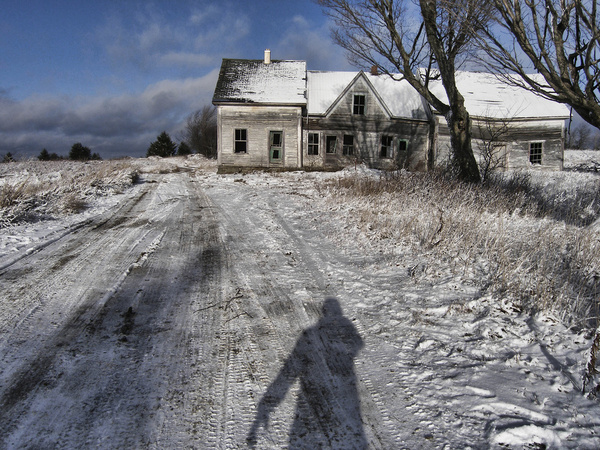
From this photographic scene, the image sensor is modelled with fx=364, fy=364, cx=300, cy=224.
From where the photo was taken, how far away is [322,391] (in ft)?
8.87

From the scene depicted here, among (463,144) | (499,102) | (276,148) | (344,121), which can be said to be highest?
(499,102)

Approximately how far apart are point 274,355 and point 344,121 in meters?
20.5

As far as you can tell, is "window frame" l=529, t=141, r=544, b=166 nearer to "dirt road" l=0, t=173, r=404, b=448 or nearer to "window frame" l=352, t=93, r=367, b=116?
"window frame" l=352, t=93, r=367, b=116

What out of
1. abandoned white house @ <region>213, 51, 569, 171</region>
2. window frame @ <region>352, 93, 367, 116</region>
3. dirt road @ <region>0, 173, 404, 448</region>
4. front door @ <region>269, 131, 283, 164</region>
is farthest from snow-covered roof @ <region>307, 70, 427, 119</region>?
dirt road @ <region>0, 173, 404, 448</region>

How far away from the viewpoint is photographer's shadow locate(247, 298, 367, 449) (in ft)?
7.54

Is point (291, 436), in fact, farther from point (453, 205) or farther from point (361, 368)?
point (453, 205)

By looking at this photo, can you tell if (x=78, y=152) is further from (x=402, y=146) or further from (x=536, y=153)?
(x=536, y=153)

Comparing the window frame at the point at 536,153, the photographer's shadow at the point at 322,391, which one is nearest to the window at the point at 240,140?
the window frame at the point at 536,153

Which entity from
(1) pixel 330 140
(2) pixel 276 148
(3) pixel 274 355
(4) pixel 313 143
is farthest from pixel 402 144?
(3) pixel 274 355

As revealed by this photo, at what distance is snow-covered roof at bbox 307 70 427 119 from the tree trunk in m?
12.3

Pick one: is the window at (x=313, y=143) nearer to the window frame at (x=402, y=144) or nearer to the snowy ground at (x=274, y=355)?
the window frame at (x=402, y=144)

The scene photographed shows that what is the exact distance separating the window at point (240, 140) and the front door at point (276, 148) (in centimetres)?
147

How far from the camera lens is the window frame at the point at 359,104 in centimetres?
2198

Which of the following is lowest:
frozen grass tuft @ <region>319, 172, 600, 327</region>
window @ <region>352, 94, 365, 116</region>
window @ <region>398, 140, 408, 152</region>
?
frozen grass tuft @ <region>319, 172, 600, 327</region>
